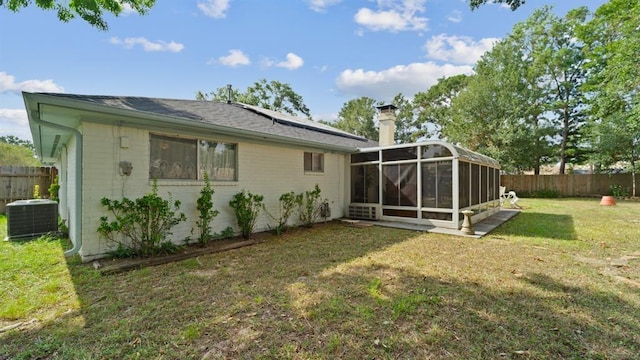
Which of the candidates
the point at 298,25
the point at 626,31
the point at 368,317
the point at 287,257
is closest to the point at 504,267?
the point at 368,317

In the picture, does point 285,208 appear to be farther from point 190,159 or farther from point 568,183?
point 568,183

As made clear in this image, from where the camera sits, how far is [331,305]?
3.01 m

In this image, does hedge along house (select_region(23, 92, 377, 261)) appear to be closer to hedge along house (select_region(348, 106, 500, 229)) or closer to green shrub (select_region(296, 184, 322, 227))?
green shrub (select_region(296, 184, 322, 227))

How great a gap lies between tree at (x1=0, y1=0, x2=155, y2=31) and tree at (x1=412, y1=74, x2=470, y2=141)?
2561cm

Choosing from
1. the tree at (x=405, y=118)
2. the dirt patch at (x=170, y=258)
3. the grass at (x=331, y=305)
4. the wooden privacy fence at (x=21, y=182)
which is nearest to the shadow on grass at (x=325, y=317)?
the grass at (x=331, y=305)

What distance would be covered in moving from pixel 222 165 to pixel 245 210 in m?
1.13

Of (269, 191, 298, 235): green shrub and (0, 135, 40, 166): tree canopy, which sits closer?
(269, 191, 298, 235): green shrub

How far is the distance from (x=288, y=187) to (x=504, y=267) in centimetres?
511

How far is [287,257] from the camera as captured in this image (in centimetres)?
485

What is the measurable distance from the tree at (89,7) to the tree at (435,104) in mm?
25614

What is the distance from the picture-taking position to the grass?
89.2 inches

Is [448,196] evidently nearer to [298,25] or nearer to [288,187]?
[288,187]

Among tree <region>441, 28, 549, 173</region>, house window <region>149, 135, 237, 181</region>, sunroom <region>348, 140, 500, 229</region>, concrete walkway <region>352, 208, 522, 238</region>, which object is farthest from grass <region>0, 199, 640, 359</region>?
tree <region>441, 28, 549, 173</region>

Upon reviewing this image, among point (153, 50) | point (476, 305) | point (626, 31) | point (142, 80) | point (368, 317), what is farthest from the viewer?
point (626, 31)
